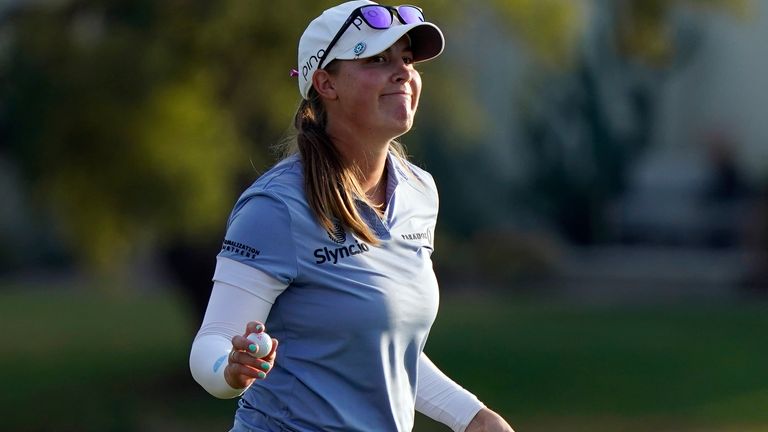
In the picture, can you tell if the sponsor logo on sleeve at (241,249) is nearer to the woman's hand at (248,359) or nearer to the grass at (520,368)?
the woman's hand at (248,359)

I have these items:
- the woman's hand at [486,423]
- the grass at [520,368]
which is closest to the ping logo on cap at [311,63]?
the woman's hand at [486,423]

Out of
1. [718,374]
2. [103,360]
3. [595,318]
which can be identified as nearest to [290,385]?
[718,374]

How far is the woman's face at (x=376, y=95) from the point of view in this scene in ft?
10.9

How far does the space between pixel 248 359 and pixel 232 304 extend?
28 cm

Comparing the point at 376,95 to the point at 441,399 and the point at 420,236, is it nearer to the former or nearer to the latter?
the point at 420,236

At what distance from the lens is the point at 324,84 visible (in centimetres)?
339

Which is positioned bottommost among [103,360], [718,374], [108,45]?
[103,360]

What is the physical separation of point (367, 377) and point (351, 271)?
0.25 meters

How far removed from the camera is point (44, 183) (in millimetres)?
12000

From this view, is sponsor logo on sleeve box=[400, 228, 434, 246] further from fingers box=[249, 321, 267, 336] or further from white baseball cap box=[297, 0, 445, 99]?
fingers box=[249, 321, 267, 336]

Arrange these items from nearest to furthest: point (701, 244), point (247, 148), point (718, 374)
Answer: point (247, 148) < point (718, 374) < point (701, 244)

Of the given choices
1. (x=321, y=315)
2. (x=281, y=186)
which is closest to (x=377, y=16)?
(x=281, y=186)

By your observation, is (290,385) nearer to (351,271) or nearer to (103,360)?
(351,271)

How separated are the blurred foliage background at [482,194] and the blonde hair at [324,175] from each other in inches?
13.0
